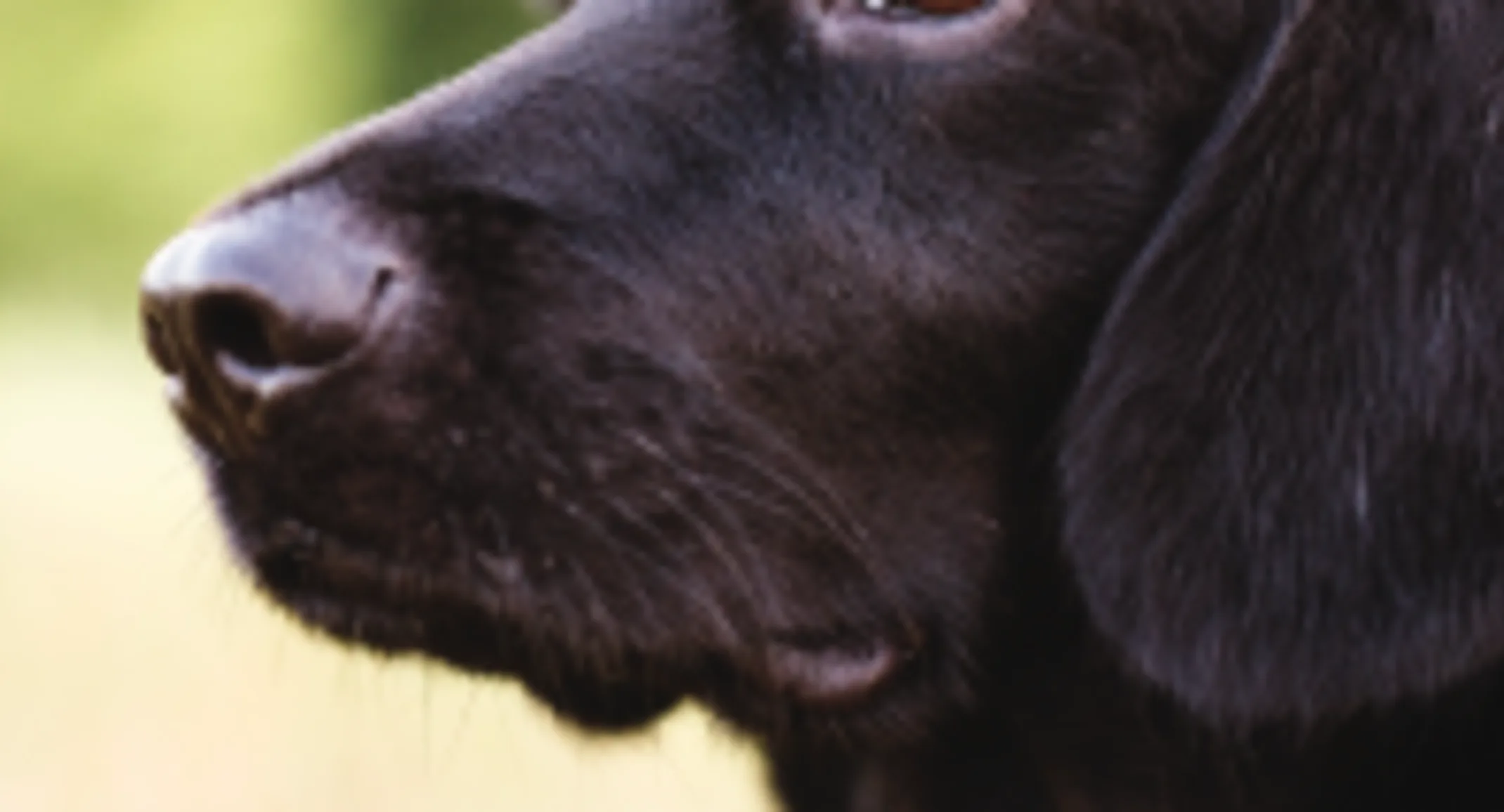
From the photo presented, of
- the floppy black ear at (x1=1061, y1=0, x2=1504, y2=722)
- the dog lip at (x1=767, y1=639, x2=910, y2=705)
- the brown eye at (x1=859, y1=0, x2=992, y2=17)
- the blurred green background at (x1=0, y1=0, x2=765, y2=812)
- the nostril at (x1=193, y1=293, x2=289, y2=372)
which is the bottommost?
the blurred green background at (x1=0, y1=0, x2=765, y2=812)

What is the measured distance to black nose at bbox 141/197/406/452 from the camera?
2.51m

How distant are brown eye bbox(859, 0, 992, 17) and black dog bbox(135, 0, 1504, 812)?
1cm

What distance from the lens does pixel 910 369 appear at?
2.80 metres

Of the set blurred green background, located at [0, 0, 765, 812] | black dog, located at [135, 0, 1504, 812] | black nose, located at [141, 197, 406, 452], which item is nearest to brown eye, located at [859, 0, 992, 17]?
black dog, located at [135, 0, 1504, 812]

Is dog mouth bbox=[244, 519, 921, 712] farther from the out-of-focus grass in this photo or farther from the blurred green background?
the out-of-focus grass

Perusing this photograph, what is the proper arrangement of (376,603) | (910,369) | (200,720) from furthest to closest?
1. (200,720)
2. (910,369)
3. (376,603)

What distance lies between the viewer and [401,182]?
266 centimetres

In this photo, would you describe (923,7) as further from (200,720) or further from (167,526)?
(167,526)

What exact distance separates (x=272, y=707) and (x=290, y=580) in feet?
18.8

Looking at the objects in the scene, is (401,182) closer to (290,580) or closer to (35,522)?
(290,580)

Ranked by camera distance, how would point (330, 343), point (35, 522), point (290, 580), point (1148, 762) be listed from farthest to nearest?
point (35, 522)
point (1148, 762)
point (290, 580)
point (330, 343)

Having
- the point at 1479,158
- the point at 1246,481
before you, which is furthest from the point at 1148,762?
the point at 1479,158

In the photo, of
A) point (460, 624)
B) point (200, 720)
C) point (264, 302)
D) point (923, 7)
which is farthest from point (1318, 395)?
point (200, 720)

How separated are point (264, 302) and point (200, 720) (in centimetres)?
557
